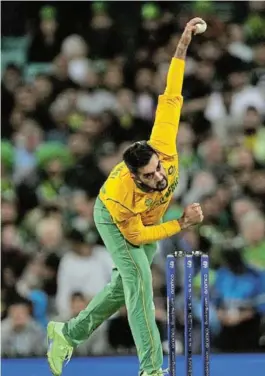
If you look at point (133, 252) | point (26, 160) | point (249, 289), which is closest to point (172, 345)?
point (133, 252)

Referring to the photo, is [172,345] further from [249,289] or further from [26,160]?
[26,160]

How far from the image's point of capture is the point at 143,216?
18.4 ft

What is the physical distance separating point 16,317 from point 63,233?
0.79 meters

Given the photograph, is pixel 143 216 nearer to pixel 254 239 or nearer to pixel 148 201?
pixel 148 201

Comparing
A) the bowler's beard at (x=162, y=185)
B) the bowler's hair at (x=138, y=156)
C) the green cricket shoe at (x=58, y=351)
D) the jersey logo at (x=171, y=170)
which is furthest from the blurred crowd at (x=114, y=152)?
the bowler's hair at (x=138, y=156)

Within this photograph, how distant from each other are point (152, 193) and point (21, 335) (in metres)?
2.31

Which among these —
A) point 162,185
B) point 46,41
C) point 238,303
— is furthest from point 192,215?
point 46,41

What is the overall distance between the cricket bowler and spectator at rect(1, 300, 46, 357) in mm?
1589

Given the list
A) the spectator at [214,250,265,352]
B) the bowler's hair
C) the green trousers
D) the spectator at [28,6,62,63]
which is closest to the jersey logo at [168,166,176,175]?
the bowler's hair

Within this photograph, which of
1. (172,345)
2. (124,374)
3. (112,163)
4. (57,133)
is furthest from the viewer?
(57,133)

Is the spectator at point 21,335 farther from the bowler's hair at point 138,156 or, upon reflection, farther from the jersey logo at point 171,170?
→ the bowler's hair at point 138,156

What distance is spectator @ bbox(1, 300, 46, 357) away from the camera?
23.6 ft

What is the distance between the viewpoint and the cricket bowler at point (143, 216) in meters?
5.26

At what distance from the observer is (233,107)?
838 cm
